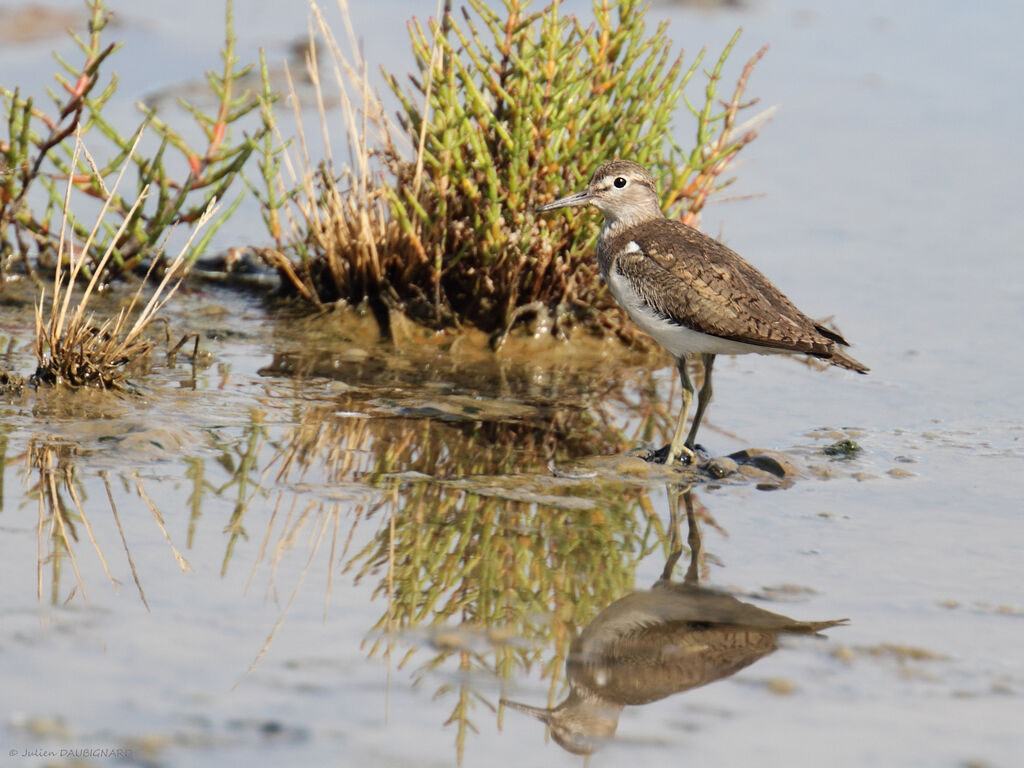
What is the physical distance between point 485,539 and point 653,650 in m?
0.98

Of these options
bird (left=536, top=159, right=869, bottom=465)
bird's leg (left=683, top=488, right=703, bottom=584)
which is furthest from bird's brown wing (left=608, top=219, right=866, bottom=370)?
bird's leg (left=683, top=488, right=703, bottom=584)

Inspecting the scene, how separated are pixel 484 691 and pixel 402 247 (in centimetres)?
434

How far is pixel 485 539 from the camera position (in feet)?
17.1

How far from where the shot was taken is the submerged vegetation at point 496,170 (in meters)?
7.60

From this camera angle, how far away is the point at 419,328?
813 cm

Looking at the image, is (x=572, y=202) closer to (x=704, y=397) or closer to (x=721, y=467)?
(x=704, y=397)

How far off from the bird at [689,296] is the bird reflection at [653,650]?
5.01 feet

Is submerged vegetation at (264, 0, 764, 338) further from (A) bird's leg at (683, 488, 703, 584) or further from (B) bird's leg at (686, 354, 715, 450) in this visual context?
(A) bird's leg at (683, 488, 703, 584)

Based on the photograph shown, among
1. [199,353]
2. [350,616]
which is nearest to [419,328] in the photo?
[199,353]

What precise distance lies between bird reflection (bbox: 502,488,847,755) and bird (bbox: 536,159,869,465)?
1528mm

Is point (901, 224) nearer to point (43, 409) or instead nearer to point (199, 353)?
point (199, 353)

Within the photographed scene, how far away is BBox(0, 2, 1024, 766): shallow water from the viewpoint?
3.89m

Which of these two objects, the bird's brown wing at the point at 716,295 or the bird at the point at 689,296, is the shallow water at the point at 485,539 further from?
the bird's brown wing at the point at 716,295

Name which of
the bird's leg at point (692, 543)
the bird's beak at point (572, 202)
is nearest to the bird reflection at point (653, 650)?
the bird's leg at point (692, 543)
